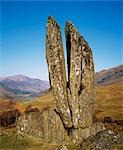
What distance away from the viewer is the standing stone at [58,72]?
4019 centimetres

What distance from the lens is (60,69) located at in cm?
4025

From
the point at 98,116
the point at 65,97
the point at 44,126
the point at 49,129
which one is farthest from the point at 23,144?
the point at 98,116

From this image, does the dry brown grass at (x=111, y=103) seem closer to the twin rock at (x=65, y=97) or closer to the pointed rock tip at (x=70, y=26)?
the twin rock at (x=65, y=97)

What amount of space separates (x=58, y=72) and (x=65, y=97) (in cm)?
325

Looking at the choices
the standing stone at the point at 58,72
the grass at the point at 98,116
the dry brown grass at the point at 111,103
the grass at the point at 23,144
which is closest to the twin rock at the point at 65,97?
the standing stone at the point at 58,72

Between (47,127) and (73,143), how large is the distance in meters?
3.80

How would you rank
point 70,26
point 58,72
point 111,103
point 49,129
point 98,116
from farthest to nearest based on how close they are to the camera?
point 111,103 < point 98,116 < point 70,26 < point 49,129 < point 58,72

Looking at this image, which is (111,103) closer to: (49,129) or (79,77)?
(79,77)

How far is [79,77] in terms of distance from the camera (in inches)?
1594

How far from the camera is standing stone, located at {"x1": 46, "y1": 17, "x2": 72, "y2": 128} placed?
40.2m

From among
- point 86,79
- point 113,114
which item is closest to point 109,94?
point 113,114

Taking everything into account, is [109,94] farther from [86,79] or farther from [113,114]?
[86,79]

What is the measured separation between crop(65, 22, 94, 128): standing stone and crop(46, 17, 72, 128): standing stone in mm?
755

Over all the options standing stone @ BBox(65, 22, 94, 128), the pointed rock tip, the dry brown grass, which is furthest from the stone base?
the dry brown grass
